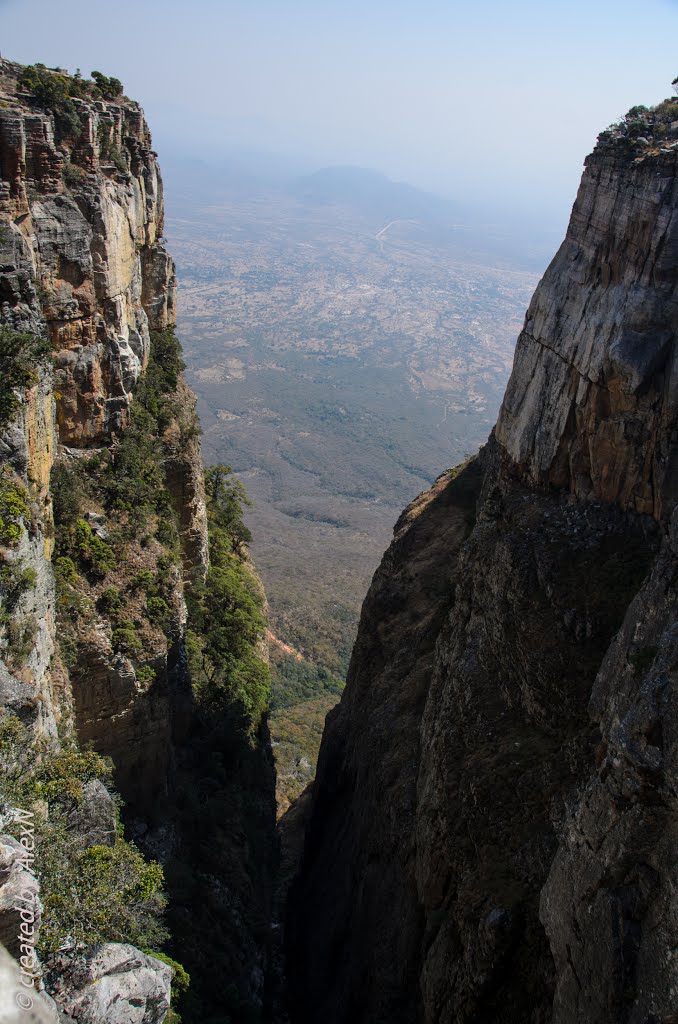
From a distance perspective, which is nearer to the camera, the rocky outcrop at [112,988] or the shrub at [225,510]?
the rocky outcrop at [112,988]

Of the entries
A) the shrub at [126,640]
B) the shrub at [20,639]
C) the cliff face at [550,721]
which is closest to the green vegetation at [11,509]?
the shrub at [20,639]

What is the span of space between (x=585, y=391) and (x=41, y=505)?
13.9 m

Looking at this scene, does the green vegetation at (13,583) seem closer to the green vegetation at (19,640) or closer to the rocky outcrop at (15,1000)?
the green vegetation at (19,640)

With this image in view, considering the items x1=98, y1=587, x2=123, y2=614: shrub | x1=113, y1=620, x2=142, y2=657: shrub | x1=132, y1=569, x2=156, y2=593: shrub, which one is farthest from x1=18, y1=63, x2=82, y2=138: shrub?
x1=113, y1=620, x2=142, y2=657: shrub

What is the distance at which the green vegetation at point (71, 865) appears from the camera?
42.9 ft

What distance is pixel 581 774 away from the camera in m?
13.7

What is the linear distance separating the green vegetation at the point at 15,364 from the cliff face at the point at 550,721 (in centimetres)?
1214

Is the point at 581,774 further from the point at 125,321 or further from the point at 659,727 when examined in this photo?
the point at 125,321

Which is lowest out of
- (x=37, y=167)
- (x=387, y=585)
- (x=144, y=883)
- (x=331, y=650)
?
(x=331, y=650)

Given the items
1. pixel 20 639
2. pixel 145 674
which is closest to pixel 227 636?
pixel 145 674

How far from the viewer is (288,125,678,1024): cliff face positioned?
11.0m

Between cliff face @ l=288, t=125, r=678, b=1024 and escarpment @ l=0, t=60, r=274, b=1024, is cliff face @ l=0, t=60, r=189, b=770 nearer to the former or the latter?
escarpment @ l=0, t=60, r=274, b=1024

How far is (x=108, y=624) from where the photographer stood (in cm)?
2019

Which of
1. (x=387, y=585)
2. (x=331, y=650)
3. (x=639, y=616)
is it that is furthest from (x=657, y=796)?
(x=331, y=650)
